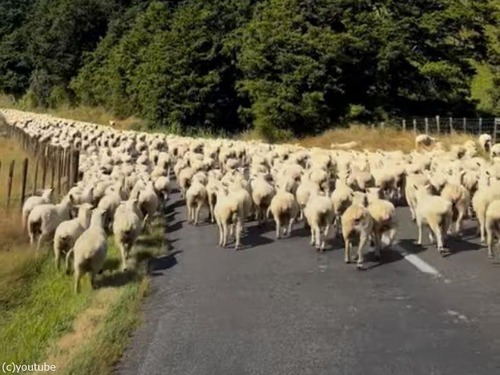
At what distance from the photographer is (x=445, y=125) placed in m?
36.8

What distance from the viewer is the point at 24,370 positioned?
7371 millimetres

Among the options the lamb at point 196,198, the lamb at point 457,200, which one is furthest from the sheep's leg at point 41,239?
the lamb at point 457,200

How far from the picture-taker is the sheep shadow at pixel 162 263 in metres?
11.0

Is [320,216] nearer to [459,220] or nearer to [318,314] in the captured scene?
[459,220]

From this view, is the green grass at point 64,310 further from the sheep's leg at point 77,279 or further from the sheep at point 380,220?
the sheep at point 380,220

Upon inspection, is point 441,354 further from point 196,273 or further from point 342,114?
point 342,114

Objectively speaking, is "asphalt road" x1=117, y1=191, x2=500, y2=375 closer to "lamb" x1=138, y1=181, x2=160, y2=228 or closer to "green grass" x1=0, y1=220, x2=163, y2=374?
"green grass" x1=0, y1=220, x2=163, y2=374

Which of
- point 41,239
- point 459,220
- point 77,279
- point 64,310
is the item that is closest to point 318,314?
point 64,310

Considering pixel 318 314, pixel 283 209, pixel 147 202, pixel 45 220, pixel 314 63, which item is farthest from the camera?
pixel 314 63

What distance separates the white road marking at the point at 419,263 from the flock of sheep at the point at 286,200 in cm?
35

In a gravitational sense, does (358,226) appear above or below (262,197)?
below

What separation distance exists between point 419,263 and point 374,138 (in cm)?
2345

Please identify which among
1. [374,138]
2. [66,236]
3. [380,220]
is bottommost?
[66,236]

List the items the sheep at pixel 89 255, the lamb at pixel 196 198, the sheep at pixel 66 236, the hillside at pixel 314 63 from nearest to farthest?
1. the sheep at pixel 89 255
2. the sheep at pixel 66 236
3. the lamb at pixel 196 198
4. the hillside at pixel 314 63
